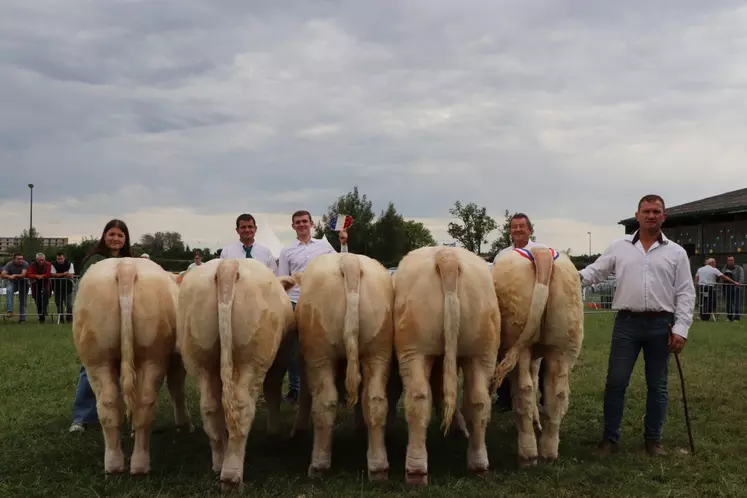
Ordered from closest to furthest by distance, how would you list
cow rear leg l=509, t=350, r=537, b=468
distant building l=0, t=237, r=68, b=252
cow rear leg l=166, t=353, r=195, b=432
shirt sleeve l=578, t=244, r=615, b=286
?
cow rear leg l=509, t=350, r=537, b=468 < shirt sleeve l=578, t=244, r=615, b=286 < cow rear leg l=166, t=353, r=195, b=432 < distant building l=0, t=237, r=68, b=252

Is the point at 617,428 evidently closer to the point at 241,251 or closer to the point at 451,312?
the point at 451,312

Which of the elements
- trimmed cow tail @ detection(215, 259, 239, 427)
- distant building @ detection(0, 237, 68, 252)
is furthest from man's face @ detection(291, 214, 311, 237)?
distant building @ detection(0, 237, 68, 252)

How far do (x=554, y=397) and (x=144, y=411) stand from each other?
330 cm

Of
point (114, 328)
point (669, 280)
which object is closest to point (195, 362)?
point (114, 328)

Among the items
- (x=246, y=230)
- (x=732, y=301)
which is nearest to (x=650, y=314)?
(x=246, y=230)

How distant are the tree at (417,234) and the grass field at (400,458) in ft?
163

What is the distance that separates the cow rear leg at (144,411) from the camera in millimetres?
4742

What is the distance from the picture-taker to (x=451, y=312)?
444 cm

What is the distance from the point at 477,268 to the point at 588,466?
1.97 m

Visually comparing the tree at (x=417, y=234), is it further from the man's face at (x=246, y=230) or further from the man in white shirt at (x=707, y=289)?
the man's face at (x=246, y=230)

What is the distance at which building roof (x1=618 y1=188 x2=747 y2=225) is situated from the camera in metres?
27.5

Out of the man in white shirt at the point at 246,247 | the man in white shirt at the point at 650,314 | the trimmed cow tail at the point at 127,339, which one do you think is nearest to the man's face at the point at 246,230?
the man in white shirt at the point at 246,247

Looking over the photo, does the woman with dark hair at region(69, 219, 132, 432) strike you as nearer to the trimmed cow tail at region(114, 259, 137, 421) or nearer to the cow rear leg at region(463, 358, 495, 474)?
the trimmed cow tail at region(114, 259, 137, 421)

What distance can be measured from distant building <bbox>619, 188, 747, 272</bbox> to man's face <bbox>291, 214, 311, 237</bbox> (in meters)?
25.4
